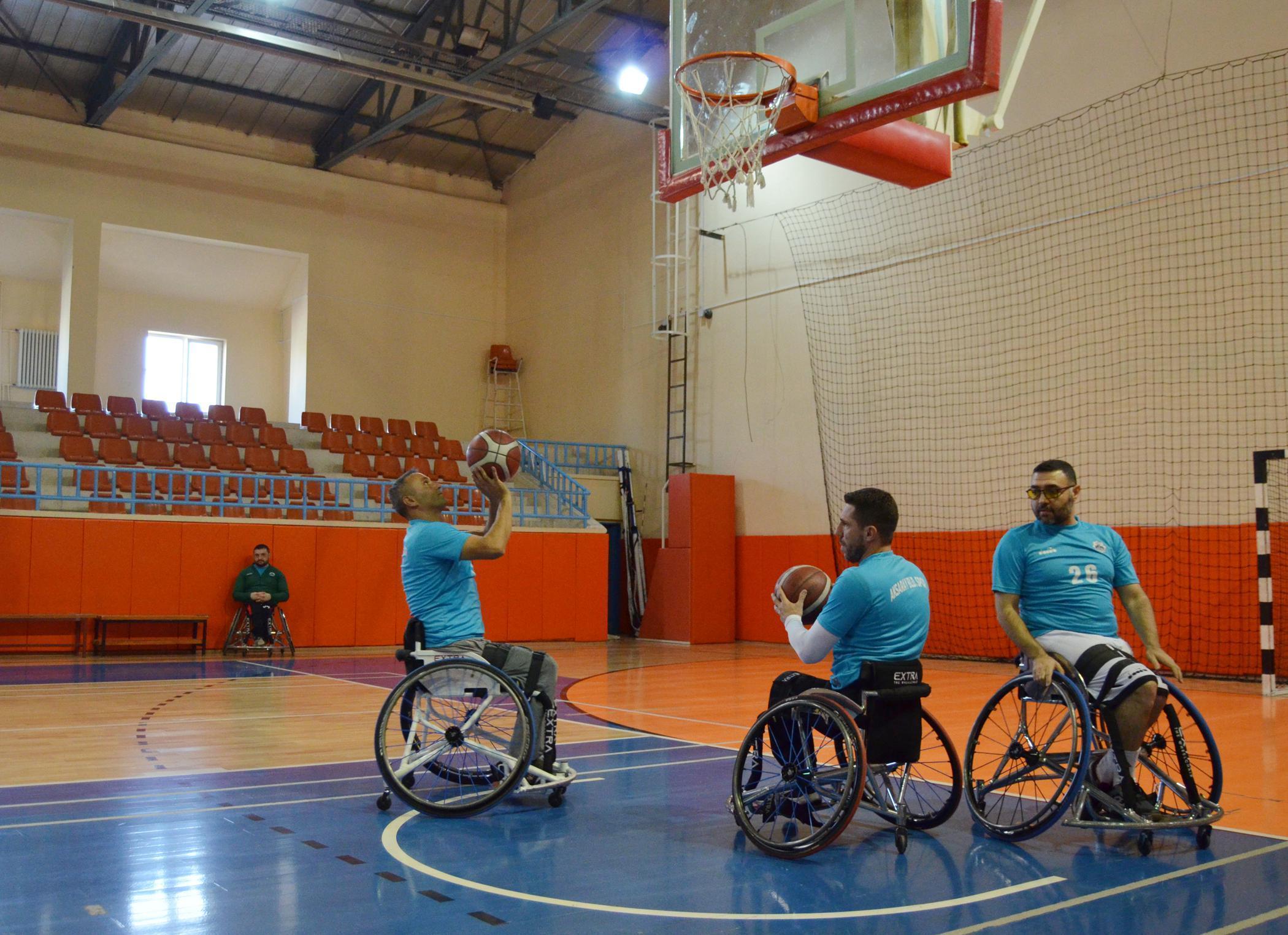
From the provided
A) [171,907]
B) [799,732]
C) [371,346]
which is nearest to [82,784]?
[171,907]

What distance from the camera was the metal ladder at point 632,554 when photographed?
16.7m

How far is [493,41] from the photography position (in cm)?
1666

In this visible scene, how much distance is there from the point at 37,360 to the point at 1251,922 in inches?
791

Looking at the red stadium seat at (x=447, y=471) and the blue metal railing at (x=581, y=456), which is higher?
the blue metal railing at (x=581, y=456)

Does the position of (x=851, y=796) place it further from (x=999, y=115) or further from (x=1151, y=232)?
(x=1151, y=232)

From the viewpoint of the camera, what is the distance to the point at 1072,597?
407 centimetres

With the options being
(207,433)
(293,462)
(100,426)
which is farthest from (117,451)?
(293,462)

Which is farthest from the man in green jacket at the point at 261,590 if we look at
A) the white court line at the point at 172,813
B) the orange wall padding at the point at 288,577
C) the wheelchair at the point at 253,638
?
the white court line at the point at 172,813

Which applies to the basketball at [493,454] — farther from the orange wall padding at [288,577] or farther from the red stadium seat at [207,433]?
the red stadium seat at [207,433]

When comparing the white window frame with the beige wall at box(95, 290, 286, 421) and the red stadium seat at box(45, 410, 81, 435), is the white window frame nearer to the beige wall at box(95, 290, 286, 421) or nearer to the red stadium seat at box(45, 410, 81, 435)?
the beige wall at box(95, 290, 286, 421)

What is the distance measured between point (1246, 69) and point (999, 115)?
381 centimetres

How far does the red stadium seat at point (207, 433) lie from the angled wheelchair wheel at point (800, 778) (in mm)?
13737

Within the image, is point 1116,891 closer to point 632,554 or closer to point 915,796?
point 915,796

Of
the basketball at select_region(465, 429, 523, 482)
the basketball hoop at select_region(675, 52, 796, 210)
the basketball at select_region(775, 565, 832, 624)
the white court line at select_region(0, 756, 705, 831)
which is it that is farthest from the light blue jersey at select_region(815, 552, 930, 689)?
the basketball hoop at select_region(675, 52, 796, 210)
